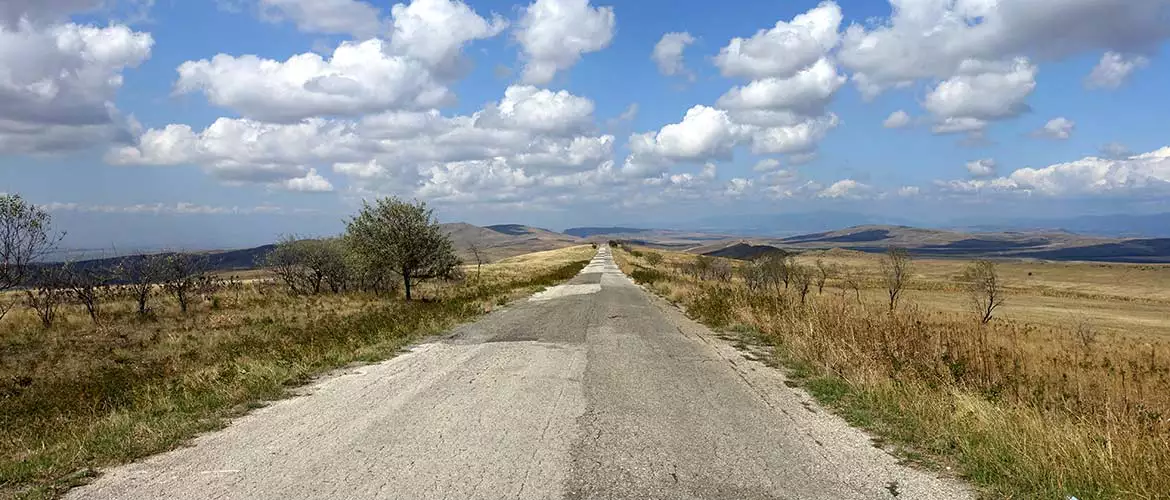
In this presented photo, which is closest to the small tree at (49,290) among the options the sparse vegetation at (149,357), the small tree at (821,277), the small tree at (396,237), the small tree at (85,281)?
the sparse vegetation at (149,357)

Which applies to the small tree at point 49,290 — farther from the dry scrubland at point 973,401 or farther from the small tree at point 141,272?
the dry scrubland at point 973,401

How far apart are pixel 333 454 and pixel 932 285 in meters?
113

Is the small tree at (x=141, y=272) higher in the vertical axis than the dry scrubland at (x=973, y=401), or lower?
higher

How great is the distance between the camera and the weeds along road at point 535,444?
17.1ft

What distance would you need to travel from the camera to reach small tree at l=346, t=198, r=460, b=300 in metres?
31.2

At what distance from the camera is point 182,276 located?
110 ft

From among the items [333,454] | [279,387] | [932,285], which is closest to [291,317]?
[279,387]

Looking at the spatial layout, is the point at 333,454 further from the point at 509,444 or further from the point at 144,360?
the point at 144,360

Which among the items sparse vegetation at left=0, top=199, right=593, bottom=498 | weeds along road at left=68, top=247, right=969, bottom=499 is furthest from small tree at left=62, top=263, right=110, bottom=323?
weeds along road at left=68, top=247, right=969, bottom=499

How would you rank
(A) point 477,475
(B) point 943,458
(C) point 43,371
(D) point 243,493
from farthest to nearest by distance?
1. (C) point 43,371
2. (B) point 943,458
3. (A) point 477,475
4. (D) point 243,493

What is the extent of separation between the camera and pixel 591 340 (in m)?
14.7

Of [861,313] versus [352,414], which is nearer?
[352,414]

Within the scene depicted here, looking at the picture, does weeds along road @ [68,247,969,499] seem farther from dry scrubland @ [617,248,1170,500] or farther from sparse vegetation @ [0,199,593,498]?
sparse vegetation @ [0,199,593,498]

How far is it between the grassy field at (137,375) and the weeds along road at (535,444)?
0.53m
